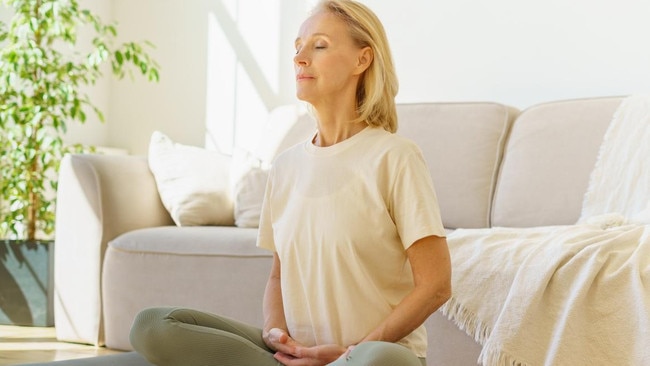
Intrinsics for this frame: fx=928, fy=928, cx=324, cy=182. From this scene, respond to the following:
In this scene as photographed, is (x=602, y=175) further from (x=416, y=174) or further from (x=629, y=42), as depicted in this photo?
(x=416, y=174)

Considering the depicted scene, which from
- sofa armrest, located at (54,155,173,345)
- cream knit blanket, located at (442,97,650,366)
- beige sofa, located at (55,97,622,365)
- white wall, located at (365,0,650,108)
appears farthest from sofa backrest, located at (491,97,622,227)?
sofa armrest, located at (54,155,173,345)

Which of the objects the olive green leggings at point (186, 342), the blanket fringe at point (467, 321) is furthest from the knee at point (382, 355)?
the blanket fringe at point (467, 321)

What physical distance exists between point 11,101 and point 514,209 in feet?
7.26

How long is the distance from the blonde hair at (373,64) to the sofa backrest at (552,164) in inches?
60.3

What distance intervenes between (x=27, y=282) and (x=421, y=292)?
2536 millimetres

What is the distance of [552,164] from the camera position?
3.05 metres

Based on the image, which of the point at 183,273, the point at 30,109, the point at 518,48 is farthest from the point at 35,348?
the point at 518,48

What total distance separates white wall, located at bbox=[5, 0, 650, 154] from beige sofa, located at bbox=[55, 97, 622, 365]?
0.95 feet

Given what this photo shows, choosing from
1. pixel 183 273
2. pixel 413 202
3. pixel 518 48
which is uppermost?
pixel 518 48

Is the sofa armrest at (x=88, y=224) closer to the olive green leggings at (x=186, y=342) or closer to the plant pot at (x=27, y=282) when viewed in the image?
the plant pot at (x=27, y=282)

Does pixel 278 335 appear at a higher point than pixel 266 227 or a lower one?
lower

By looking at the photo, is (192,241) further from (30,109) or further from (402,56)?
(402,56)

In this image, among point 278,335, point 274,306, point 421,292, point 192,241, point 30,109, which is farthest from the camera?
point 30,109

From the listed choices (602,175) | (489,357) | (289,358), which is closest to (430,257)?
(289,358)
